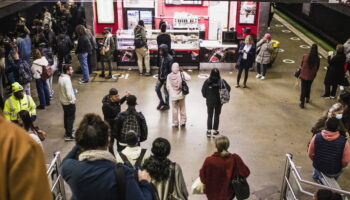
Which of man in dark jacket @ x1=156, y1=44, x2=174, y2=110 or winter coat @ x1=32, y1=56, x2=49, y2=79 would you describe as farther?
winter coat @ x1=32, y1=56, x2=49, y2=79

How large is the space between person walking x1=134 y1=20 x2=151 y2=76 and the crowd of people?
3 cm

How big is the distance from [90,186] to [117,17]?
12.1m

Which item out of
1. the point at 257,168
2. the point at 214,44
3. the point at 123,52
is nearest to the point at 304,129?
the point at 257,168

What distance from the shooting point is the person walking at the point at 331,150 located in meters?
5.50

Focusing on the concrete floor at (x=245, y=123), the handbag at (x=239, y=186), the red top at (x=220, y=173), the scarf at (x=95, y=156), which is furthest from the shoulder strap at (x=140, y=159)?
the concrete floor at (x=245, y=123)

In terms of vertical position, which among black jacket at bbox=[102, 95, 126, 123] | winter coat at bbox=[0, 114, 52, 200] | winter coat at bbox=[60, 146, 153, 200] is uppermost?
winter coat at bbox=[0, 114, 52, 200]

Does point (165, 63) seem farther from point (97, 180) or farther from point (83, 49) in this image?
point (97, 180)

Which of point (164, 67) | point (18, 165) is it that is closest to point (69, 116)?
point (164, 67)

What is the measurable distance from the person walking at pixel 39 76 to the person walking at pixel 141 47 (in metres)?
3.38

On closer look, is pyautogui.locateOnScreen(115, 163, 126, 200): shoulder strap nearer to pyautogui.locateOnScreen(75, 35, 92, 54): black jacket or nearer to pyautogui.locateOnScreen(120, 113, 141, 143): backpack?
pyautogui.locateOnScreen(120, 113, 141, 143): backpack

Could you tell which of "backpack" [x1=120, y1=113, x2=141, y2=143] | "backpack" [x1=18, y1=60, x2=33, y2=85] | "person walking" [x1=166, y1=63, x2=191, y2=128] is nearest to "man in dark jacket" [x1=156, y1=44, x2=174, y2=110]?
"person walking" [x1=166, y1=63, x2=191, y2=128]

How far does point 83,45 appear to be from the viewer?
11141 mm

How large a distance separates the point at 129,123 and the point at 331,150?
3100 mm

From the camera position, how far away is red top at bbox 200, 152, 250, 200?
4.63 metres
